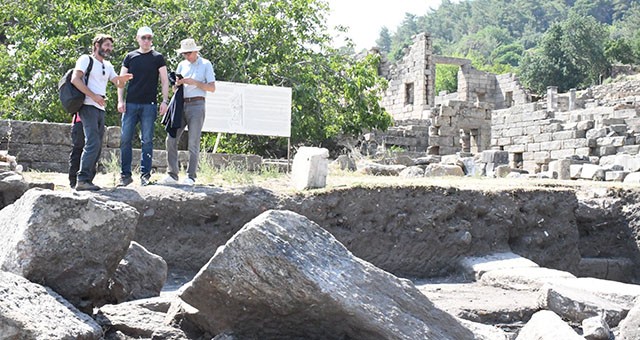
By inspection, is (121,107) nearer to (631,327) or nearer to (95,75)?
(95,75)

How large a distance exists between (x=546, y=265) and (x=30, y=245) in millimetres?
6567

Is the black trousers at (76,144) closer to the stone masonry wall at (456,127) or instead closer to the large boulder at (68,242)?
the large boulder at (68,242)

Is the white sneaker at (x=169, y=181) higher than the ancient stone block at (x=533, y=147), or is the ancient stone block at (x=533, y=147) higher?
the ancient stone block at (x=533, y=147)

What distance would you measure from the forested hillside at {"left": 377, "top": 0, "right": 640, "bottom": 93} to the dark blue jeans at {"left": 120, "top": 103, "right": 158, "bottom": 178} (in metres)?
46.9

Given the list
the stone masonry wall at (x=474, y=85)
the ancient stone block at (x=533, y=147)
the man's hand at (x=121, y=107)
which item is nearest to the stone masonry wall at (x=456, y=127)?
the ancient stone block at (x=533, y=147)

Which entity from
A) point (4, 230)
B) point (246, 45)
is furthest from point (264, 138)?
point (4, 230)

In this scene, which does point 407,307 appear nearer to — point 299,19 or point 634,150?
point 299,19

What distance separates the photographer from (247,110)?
37.5 feet

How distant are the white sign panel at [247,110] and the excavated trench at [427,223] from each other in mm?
3041

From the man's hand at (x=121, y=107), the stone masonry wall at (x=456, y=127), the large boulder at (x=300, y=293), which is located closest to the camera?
the large boulder at (x=300, y=293)

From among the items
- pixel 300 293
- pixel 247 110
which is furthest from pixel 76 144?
pixel 300 293

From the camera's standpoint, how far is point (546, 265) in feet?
31.7

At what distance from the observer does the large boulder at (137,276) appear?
18.4ft

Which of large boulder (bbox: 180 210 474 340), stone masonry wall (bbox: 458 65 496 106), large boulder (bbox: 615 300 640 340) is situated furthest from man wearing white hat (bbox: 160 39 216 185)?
stone masonry wall (bbox: 458 65 496 106)
